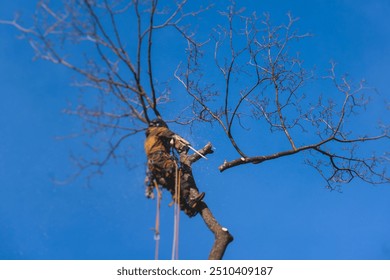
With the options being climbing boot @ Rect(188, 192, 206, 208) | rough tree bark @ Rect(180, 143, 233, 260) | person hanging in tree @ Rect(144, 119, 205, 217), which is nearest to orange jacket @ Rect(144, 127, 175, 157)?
person hanging in tree @ Rect(144, 119, 205, 217)

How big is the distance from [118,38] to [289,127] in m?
2.86

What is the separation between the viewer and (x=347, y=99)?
27.1ft

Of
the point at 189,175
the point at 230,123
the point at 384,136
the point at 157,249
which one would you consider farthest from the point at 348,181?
the point at 157,249

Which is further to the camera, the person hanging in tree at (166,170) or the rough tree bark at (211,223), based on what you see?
the person hanging in tree at (166,170)

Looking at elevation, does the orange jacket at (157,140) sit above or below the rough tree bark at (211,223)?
above

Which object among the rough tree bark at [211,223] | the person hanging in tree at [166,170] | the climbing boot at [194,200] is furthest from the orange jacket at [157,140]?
the climbing boot at [194,200]

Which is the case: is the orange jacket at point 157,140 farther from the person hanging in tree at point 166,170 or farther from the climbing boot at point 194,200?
the climbing boot at point 194,200

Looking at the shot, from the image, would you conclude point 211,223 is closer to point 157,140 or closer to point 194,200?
point 194,200

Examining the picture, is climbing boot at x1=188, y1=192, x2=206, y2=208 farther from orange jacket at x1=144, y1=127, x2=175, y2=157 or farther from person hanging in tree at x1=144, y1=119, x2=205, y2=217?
orange jacket at x1=144, y1=127, x2=175, y2=157

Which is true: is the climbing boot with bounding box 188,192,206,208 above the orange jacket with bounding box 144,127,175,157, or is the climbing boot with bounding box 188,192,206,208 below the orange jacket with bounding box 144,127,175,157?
below

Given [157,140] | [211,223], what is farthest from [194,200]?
[157,140]

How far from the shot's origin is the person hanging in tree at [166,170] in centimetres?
645

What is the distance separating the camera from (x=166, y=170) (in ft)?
21.1

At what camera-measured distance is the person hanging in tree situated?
6.45 metres
